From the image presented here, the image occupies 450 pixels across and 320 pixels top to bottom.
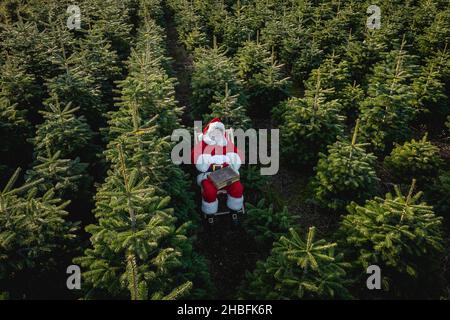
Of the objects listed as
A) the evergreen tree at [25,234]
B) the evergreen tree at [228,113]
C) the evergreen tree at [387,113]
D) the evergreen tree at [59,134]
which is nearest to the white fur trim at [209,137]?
the evergreen tree at [228,113]

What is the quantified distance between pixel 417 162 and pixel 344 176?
2.47 meters

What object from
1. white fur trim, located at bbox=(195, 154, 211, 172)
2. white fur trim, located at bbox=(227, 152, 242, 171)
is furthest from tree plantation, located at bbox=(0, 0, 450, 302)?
white fur trim, located at bbox=(195, 154, 211, 172)

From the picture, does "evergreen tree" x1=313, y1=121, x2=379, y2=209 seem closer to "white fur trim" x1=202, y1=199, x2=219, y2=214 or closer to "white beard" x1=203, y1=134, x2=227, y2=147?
"white beard" x1=203, y1=134, x2=227, y2=147

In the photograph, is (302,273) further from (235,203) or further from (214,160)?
(214,160)

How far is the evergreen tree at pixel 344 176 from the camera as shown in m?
7.38

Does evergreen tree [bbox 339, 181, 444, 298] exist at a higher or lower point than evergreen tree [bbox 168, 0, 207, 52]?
lower

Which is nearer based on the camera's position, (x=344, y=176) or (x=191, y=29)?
(x=344, y=176)

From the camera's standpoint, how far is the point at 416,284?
6.34 m

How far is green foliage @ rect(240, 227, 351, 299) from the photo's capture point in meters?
4.91

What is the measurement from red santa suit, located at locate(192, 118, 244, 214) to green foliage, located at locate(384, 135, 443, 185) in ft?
14.1

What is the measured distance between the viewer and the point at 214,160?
764cm

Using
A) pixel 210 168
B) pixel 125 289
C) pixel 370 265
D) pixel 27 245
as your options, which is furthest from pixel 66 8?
pixel 370 265

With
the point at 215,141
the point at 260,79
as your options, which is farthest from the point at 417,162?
the point at 260,79

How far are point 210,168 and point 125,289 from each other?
3.52 metres
